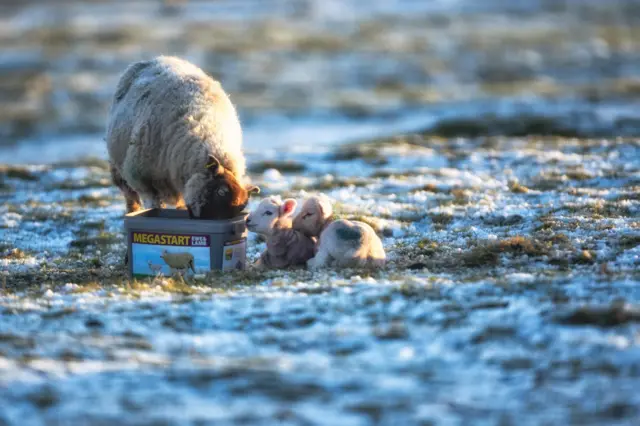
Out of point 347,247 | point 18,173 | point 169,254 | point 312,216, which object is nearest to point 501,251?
point 347,247

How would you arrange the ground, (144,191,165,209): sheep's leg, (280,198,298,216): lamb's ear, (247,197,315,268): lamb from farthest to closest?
(144,191,165,209): sheep's leg → (280,198,298,216): lamb's ear → (247,197,315,268): lamb → the ground

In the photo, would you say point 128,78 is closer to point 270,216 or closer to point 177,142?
point 177,142

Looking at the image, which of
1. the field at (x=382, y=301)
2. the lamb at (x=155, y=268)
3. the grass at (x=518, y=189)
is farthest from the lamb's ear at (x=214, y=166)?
the grass at (x=518, y=189)

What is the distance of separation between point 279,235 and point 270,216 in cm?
26

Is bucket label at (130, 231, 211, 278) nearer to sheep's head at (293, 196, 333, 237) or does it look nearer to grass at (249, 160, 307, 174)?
→ sheep's head at (293, 196, 333, 237)

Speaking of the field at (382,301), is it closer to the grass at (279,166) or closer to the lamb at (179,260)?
the grass at (279,166)

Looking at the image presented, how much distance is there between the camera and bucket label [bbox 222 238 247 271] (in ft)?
30.2

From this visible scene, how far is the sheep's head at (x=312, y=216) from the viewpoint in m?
9.70

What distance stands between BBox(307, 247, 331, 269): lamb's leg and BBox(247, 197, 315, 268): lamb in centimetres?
38

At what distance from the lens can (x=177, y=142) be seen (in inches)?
407

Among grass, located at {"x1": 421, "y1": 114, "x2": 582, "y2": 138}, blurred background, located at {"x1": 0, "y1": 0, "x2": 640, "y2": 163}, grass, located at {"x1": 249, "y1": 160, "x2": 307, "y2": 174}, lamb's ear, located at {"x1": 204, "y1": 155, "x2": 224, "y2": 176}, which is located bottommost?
grass, located at {"x1": 249, "y1": 160, "x2": 307, "y2": 174}

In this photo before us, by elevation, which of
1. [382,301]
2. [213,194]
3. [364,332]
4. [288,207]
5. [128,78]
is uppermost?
[128,78]

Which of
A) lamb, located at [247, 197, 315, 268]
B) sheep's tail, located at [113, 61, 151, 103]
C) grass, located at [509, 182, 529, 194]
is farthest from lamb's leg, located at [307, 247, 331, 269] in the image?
grass, located at [509, 182, 529, 194]

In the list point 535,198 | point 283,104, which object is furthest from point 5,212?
point 283,104
